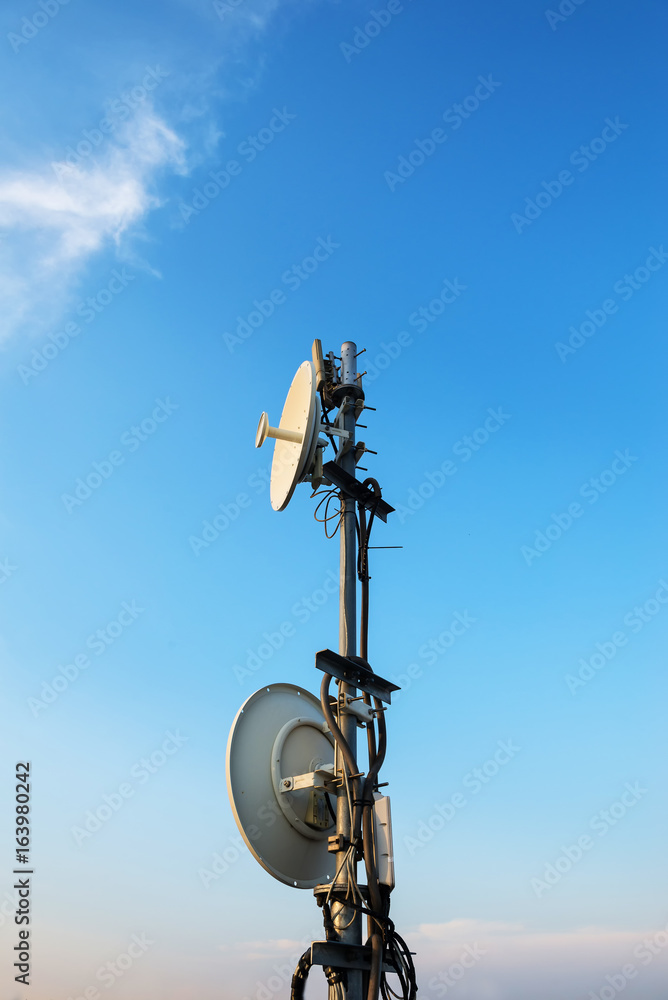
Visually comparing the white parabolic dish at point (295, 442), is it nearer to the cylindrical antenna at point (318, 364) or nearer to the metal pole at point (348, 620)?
the cylindrical antenna at point (318, 364)

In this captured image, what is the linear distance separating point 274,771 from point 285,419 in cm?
441

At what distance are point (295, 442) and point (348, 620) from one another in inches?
87.8

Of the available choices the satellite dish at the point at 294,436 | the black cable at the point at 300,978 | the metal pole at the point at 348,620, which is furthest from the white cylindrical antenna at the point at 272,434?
the black cable at the point at 300,978

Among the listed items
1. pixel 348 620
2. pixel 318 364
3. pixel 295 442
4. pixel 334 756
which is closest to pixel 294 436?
pixel 295 442

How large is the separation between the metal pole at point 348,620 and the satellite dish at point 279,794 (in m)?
0.46

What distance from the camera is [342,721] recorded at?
877 cm

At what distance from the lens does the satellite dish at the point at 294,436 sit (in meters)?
9.69

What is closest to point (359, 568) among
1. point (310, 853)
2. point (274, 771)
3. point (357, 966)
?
point (274, 771)

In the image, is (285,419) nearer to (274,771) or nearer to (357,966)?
(274,771)

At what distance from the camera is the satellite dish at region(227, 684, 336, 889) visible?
9.01 metres

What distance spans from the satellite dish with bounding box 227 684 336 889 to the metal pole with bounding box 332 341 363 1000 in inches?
18.0

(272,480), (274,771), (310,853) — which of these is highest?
(272,480)

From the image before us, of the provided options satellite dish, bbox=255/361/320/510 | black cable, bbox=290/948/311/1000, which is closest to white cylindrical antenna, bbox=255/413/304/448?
satellite dish, bbox=255/361/320/510

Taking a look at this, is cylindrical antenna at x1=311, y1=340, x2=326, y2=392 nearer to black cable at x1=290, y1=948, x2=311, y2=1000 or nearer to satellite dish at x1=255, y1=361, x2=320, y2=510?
satellite dish at x1=255, y1=361, x2=320, y2=510
